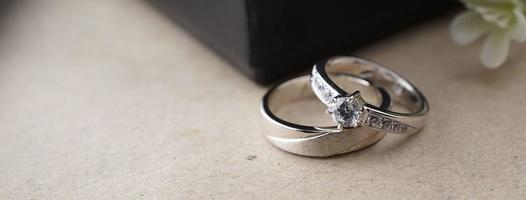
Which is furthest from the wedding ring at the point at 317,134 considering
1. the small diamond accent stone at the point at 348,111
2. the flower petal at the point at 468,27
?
the flower petal at the point at 468,27

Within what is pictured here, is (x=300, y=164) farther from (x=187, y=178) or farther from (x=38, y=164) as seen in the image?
(x=38, y=164)

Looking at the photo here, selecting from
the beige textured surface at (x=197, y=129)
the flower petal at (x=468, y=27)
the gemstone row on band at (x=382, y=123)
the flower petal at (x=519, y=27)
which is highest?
the flower petal at (x=519, y=27)

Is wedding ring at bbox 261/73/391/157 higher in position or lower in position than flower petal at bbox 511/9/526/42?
lower

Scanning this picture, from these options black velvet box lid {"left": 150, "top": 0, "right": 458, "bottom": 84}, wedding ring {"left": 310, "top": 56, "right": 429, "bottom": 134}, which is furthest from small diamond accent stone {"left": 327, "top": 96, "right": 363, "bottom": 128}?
black velvet box lid {"left": 150, "top": 0, "right": 458, "bottom": 84}

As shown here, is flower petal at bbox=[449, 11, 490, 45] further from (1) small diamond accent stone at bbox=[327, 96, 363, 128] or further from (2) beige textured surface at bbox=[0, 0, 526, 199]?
(1) small diamond accent stone at bbox=[327, 96, 363, 128]

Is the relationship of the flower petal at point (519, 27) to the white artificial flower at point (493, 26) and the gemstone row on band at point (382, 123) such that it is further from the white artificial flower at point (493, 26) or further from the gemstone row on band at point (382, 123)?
the gemstone row on band at point (382, 123)

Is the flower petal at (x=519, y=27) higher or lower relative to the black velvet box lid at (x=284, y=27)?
higher

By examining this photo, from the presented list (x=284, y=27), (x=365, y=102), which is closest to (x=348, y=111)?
(x=365, y=102)
